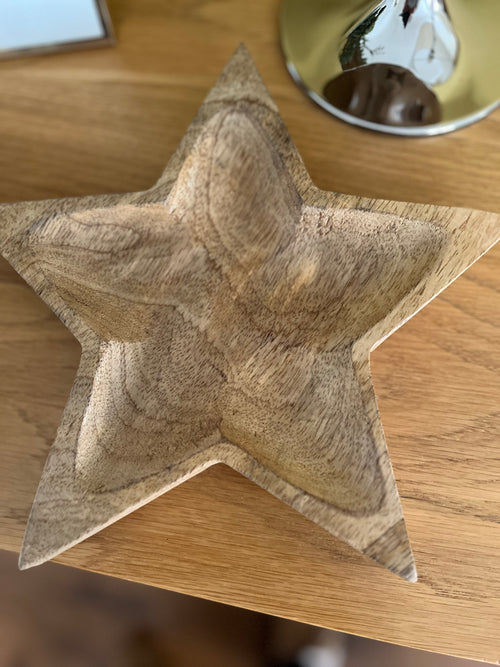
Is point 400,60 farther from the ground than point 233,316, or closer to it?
farther from the ground

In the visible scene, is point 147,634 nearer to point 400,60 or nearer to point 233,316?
point 233,316

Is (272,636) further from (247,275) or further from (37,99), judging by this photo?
(37,99)

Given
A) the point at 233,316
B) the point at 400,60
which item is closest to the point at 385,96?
the point at 400,60

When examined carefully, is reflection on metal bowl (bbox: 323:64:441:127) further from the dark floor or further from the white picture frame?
the dark floor

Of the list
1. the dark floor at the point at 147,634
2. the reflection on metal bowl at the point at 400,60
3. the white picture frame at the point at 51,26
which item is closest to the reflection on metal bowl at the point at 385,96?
the reflection on metal bowl at the point at 400,60

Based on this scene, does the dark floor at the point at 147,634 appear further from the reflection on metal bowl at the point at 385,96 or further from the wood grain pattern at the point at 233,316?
the reflection on metal bowl at the point at 385,96

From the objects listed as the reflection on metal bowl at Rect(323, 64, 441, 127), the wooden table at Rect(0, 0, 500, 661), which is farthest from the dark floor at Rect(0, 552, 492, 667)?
the reflection on metal bowl at Rect(323, 64, 441, 127)

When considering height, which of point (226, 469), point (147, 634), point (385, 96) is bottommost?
point (147, 634)
